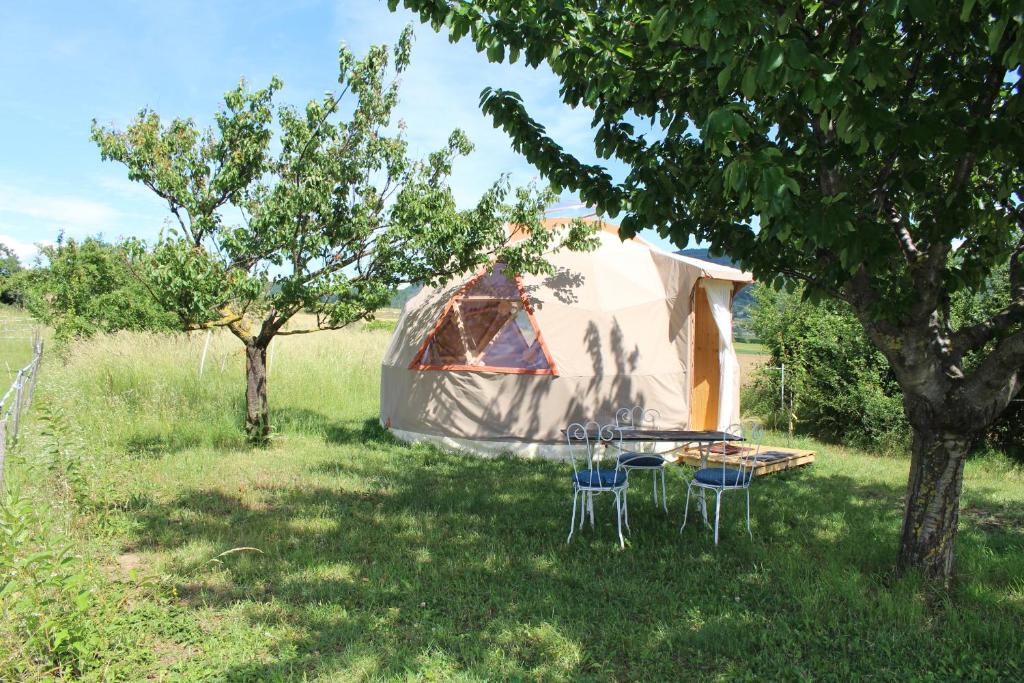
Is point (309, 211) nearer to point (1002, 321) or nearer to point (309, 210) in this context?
point (309, 210)

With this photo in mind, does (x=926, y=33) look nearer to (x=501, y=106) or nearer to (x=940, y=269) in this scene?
(x=940, y=269)

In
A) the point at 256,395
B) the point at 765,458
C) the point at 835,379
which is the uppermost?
the point at 835,379

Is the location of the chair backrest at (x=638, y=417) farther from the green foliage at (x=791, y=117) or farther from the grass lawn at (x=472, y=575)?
the green foliage at (x=791, y=117)

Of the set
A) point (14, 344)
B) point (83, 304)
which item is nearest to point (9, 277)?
point (14, 344)

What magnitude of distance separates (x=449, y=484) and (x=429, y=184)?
149 inches

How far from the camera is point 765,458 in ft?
28.3

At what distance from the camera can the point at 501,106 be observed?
4543 mm

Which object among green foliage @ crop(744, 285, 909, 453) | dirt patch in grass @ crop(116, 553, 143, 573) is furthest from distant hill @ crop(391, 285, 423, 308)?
dirt patch in grass @ crop(116, 553, 143, 573)

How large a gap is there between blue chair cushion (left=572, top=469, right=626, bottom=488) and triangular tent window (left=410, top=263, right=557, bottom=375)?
3.56 meters

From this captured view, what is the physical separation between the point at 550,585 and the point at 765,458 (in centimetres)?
484

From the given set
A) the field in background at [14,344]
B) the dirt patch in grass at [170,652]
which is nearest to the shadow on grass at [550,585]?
the dirt patch in grass at [170,652]

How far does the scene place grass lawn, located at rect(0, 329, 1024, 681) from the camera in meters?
3.66

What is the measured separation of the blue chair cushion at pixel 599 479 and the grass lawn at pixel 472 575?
48 cm

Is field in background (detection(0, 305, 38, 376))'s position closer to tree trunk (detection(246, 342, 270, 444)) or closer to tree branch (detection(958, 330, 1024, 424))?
tree trunk (detection(246, 342, 270, 444))
